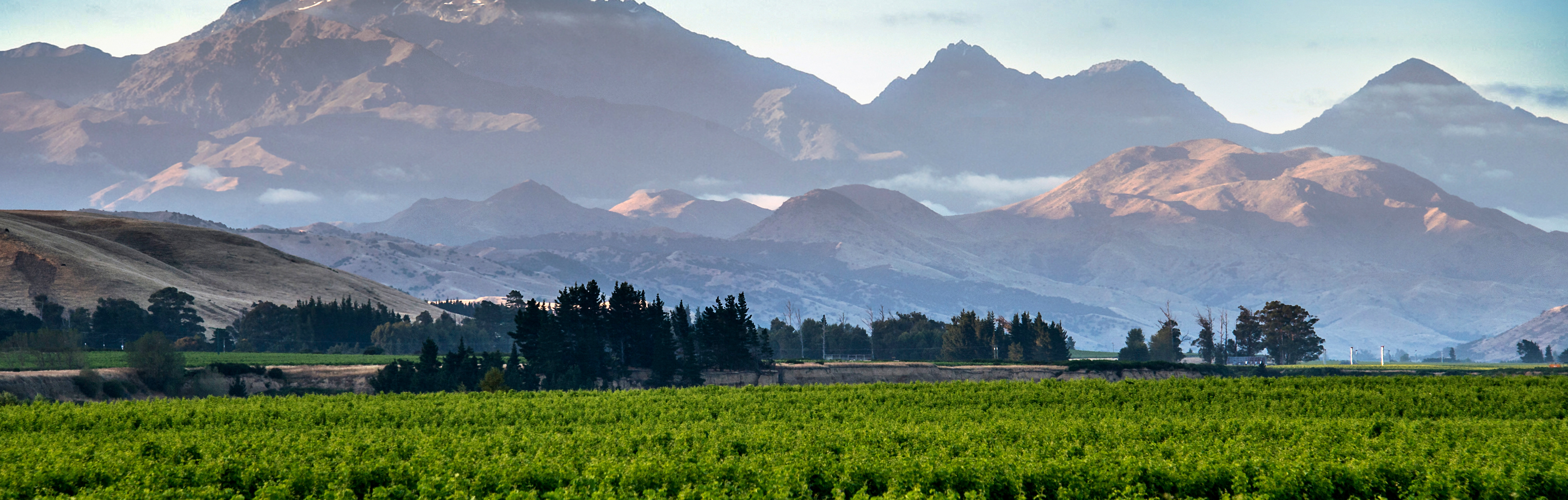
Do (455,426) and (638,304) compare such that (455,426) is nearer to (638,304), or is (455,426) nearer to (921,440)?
(921,440)

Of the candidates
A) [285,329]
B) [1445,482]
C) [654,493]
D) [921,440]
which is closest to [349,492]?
[654,493]

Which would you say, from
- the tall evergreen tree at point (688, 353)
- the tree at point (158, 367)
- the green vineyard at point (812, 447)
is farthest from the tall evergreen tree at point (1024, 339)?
the tree at point (158, 367)

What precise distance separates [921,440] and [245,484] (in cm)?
2560

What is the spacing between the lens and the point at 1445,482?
33.8 meters

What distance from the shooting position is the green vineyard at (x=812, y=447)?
34719 mm

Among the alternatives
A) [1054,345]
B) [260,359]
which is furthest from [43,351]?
[1054,345]

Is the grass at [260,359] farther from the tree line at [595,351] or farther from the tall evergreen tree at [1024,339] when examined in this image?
the tall evergreen tree at [1024,339]

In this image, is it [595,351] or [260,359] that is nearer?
[595,351]

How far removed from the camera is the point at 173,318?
19112 centimetres

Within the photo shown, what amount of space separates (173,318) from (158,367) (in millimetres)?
98208

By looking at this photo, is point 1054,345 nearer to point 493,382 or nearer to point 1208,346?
point 1208,346

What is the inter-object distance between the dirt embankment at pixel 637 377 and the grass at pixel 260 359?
20.7 ft

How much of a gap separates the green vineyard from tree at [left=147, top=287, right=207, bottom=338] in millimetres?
138558

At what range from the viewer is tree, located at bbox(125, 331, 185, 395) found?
104500 mm
